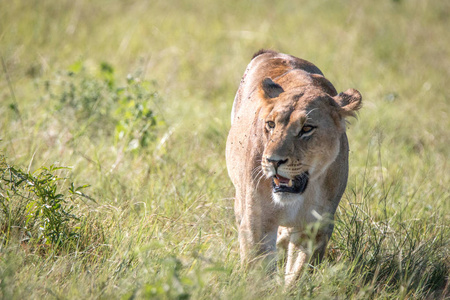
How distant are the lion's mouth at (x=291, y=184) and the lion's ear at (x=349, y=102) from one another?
44cm

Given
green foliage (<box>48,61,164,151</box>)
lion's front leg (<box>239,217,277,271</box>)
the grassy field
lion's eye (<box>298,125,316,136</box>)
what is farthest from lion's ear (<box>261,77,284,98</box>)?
green foliage (<box>48,61,164,151</box>)

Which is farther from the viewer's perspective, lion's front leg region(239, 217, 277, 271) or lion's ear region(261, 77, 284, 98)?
lion's ear region(261, 77, 284, 98)

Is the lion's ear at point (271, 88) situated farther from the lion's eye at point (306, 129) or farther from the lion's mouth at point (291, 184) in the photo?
the lion's mouth at point (291, 184)

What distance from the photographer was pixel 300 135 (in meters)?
3.27

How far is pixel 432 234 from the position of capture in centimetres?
428

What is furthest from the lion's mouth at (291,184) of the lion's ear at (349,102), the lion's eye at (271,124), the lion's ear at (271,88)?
the lion's ear at (271,88)

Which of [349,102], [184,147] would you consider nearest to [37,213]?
[349,102]

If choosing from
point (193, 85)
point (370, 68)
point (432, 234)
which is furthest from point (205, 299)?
point (370, 68)

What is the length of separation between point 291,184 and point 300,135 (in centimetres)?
28

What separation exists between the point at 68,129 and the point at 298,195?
3143mm

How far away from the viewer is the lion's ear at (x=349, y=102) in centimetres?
341

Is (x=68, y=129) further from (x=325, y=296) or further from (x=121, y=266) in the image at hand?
(x=325, y=296)

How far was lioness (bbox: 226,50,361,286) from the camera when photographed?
3.24m

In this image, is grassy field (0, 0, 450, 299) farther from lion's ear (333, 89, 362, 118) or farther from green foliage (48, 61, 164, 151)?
lion's ear (333, 89, 362, 118)
